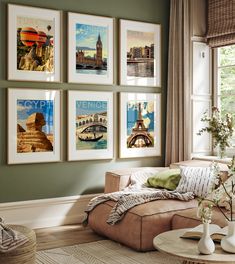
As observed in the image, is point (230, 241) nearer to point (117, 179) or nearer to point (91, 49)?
point (117, 179)

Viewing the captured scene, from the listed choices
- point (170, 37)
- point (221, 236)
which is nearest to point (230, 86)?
point (170, 37)

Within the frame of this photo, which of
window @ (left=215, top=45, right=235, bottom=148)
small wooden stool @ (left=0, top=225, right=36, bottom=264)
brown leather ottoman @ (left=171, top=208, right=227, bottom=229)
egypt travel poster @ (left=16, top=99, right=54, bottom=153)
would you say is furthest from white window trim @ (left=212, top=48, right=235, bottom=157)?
small wooden stool @ (left=0, top=225, right=36, bottom=264)

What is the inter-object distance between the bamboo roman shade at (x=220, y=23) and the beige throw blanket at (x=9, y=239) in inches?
137

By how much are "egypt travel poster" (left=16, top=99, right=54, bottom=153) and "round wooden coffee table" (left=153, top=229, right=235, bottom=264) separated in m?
2.29

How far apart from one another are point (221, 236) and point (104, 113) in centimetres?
277

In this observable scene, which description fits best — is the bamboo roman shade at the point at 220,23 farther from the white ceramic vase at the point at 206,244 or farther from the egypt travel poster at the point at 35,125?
the white ceramic vase at the point at 206,244

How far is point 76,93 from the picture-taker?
544 centimetres

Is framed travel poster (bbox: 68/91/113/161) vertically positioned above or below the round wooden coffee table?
above

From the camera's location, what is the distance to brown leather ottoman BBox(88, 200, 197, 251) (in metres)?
4.31

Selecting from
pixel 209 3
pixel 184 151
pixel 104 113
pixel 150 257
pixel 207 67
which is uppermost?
pixel 209 3

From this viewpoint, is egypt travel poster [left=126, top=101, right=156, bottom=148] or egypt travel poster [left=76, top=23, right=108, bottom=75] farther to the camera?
egypt travel poster [left=126, top=101, right=156, bottom=148]

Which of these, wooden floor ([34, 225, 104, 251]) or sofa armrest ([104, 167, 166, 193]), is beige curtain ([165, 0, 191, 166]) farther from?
wooden floor ([34, 225, 104, 251])

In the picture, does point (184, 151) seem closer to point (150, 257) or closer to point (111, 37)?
point (111, 37)

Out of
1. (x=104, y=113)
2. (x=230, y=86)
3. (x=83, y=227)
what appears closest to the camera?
(x=83, y=227)
